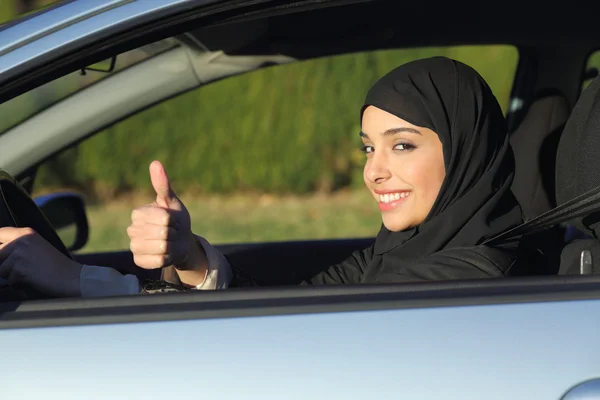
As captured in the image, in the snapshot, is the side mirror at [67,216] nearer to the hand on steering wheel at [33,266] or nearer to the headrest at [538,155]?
the hand on steering wheel at [33,266]

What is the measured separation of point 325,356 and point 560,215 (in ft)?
2.27


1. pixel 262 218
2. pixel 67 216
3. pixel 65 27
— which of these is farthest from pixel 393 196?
pixel 262 218

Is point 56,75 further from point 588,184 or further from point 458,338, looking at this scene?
point 588,184

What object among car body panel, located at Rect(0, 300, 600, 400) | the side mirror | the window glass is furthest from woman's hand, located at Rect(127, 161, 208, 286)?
the window glass

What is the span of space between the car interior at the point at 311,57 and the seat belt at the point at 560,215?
0.13 metres

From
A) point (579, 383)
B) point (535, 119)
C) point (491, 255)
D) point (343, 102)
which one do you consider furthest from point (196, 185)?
point (579, 383)

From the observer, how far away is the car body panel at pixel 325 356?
4.94 ft

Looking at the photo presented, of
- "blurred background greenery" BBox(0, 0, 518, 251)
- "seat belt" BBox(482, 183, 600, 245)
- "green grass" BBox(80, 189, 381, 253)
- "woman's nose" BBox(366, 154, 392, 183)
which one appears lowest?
"seat belt" BBox(482, 183, 600, 245)

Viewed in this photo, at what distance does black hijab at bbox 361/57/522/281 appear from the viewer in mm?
2197

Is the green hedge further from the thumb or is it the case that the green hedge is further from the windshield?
the thumb

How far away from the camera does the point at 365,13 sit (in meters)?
2.69

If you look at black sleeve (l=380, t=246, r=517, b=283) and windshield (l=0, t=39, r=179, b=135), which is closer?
black sleeve (l=380, t=246, r=517, b=283)

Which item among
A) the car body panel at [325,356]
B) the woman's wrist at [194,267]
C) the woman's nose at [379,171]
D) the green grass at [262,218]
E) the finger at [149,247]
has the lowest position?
the car body panel at [325,356]

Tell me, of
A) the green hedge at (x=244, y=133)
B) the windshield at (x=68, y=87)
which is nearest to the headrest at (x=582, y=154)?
the windshield at (x=68, y=87)
